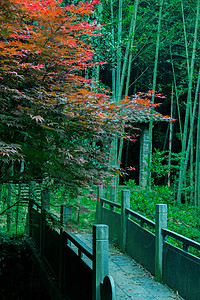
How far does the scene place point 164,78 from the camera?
12375mm

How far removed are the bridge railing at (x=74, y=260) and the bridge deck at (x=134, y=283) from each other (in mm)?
629

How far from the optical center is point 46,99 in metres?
3.05

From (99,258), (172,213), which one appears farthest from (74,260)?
(172,213)

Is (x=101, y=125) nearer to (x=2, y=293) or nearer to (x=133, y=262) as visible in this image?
(x=133, y=262)

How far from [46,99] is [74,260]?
161 centimetres

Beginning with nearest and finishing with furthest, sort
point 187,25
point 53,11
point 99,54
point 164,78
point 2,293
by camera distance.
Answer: point 53,11
point 2,293
point 99,54
point 187,25
point 164,78

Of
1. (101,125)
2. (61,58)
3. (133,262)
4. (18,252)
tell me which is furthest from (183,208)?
(61,58)

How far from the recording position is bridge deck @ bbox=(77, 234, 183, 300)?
11.5 feet

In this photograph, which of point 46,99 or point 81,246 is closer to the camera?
point 81,246

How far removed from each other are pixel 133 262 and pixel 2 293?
198 centimetres

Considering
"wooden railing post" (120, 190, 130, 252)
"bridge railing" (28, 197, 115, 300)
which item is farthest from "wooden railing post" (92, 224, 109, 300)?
"wooden railing post" (120, 190, 130, 252)

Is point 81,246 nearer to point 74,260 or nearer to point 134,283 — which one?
point 74,260

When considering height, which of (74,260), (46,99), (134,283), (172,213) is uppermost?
(46,99)

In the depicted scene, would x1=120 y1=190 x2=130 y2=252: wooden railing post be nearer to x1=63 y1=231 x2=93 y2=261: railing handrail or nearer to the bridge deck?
the bridge deck
